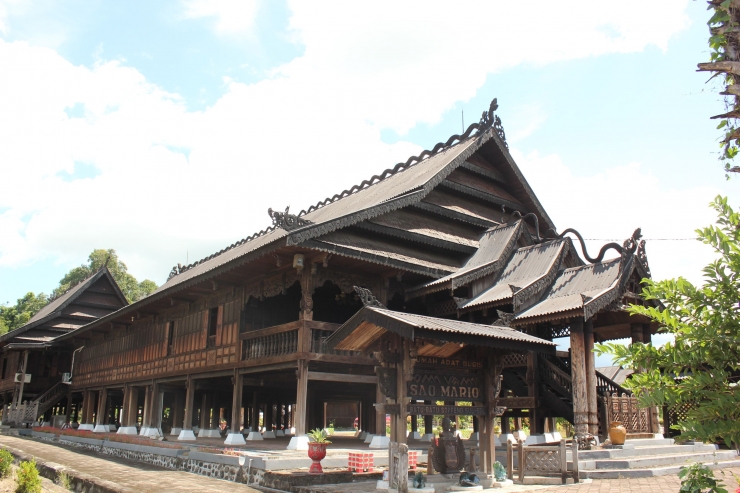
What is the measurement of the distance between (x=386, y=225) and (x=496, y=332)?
21.4ft

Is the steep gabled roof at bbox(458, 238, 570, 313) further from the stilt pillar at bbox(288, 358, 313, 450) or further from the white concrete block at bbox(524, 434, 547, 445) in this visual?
the stilt pillar at bbox(288, 358, 313, 450)

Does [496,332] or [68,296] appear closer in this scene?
[496,332]

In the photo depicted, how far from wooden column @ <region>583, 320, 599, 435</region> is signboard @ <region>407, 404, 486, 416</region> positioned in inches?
144

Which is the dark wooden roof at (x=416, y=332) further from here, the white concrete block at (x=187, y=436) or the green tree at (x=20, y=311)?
the green tree at (x=20, y=311)

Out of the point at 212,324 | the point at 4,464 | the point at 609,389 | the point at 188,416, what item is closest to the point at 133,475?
the point at 4,464

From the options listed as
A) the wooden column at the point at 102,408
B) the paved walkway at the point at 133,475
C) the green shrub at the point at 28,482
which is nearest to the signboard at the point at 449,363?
the paved walkway at the point at 133,475

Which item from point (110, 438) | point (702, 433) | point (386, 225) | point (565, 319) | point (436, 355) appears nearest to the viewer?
point (702, 433)

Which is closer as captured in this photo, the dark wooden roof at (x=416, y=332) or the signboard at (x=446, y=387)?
the dark wooden roof at (x=416, y=332)

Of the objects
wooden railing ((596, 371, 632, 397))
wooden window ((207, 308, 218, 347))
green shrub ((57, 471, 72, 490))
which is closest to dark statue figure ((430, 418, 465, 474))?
wooden railing ((596, 371, 632, 397))

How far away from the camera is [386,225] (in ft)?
49.3

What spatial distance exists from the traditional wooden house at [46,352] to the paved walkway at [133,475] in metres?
11.3

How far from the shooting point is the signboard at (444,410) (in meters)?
8.51

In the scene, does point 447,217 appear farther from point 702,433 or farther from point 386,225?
point 702,433

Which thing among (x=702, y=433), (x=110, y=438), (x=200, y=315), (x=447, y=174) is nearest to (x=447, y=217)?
(x=447, y=174)
